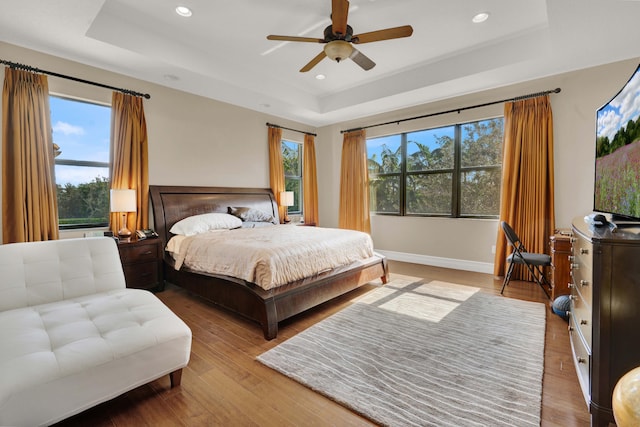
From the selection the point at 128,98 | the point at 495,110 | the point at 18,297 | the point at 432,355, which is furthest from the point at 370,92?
the point at 18,297

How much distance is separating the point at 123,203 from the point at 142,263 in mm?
730

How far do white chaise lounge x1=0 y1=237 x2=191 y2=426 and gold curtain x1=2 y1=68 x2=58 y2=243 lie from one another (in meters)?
1.19

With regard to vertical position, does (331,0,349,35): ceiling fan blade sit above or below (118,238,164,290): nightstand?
above

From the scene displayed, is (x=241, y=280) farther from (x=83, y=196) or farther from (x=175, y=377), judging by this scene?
(x=83, y=196)

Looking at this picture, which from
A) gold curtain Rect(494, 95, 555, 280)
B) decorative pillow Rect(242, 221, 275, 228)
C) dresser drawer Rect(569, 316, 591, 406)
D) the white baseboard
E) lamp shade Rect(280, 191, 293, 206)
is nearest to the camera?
dresser drawer Rect(569, 316, 591, 406)

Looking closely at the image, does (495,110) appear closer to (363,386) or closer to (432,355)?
(432,355)

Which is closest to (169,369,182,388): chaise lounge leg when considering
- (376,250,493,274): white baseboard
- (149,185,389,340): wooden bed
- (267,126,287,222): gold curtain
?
(149,185,389,340): wooden bed

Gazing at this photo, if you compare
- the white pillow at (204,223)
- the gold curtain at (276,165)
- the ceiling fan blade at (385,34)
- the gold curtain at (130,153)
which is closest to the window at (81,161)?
the gold curtain at (130,153)

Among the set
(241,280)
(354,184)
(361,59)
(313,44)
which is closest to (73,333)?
(241,280)

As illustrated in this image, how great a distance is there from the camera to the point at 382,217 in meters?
5.59

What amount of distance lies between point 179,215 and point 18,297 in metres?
2.14

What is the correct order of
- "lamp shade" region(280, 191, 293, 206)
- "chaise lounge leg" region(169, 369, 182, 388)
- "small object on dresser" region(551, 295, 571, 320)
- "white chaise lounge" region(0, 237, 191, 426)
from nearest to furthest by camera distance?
"white chaise lounge" region(0, 237, 191, 426), "chaise lounge leg" region(169, 369, 182, 388), "small object on dresser" region(551, 295, 571, 320), "lamp shade" region(280, 191, 293, 206)

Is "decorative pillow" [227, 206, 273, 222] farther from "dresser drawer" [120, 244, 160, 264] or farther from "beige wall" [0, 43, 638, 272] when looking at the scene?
"dresser drawer" [120, 244, 160, 264]

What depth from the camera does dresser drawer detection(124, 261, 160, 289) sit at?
3.34 m
